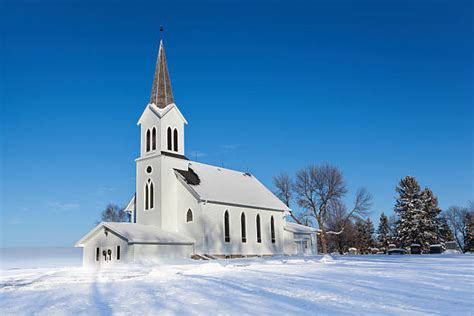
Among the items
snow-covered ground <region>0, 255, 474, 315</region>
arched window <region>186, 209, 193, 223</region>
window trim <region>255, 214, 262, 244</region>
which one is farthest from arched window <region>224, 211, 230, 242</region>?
snow-covered ground <region>0, 255, 474, 315</region>

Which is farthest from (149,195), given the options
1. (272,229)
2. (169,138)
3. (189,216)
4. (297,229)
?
(297,229)

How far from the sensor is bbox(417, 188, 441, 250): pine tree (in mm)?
54469

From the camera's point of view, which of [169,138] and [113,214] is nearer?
[169,138]

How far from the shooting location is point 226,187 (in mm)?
42750

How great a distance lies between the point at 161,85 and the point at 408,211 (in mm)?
35660

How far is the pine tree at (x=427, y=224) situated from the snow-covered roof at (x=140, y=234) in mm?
33024

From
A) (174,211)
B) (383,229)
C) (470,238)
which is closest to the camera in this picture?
(174,211)

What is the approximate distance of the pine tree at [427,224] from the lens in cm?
5447

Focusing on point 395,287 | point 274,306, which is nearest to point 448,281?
point 395,287

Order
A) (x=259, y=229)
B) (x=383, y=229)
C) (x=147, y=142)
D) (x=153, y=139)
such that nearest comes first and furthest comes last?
(x=153, y=139), (x=147, y=142), (x=259, y=229), (x=383, y=229)

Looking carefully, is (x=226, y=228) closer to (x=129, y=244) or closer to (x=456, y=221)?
(x=129, y=244)

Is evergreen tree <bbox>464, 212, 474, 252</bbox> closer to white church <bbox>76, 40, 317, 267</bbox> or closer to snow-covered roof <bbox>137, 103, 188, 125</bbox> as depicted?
white church <bbox>76, 40, 317, 267</bbox>

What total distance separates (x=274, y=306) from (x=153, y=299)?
339 centimetres

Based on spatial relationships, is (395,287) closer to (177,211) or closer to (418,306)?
(418,306)
